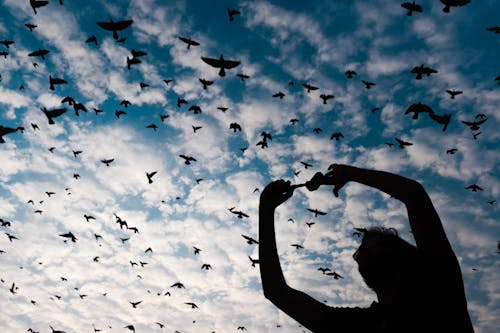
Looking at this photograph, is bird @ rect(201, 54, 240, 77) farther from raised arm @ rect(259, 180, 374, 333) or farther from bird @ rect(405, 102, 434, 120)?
raised arm @ rect(259, 180, 374, 333)

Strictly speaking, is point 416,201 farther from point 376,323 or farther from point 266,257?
point 266,257

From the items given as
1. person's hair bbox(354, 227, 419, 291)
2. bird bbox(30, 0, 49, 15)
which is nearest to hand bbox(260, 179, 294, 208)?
person's hair bbox(354, 227, 419, 291)

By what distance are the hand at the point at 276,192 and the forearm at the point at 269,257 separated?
1.3 inches

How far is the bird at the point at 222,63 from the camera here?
12680 mm

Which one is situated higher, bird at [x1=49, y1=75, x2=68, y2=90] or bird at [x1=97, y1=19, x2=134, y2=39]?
bird at [x1=97, y1=19, x2=134, y2=39]

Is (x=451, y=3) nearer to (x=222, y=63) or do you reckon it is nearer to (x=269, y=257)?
(x=222, y=63)

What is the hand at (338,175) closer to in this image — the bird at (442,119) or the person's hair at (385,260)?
the person's hair at (385,260)

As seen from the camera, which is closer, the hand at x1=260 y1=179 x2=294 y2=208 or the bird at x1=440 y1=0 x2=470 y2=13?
the hand at x1=260 y1=179 x2=294 y2=208

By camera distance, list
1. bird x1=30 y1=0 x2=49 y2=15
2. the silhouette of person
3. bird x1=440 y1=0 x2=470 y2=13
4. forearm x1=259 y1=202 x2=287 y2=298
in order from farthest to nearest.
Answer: bird x1=30 y1=0 x2=49 y2=15 < bird x1=440 y1=0 x2=470 y2=13 < forearm x1=259 y1=202 x2=287 y2=298 < the silhouette of person

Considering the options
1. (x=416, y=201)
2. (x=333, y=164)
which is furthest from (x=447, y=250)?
(x=333, y=164)

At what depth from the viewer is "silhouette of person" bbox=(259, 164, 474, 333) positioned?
1364mm

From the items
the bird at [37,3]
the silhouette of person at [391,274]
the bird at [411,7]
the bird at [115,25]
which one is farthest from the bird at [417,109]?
the bird at [37,3]

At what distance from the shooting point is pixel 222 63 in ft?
42.1

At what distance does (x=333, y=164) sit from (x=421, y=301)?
2.69 ft
